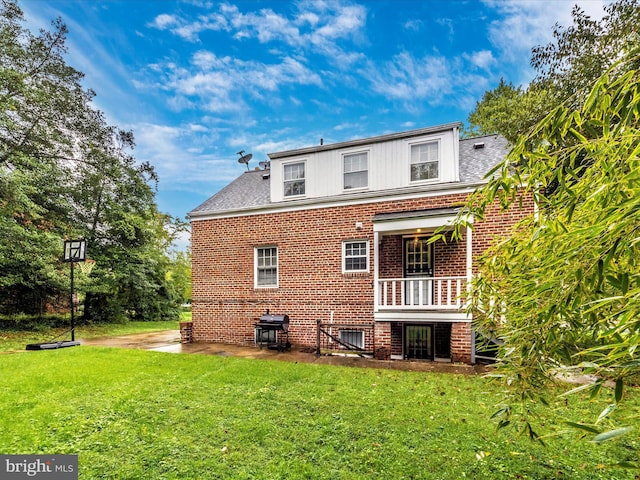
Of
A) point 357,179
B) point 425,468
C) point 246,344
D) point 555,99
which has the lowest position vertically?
point 246,344

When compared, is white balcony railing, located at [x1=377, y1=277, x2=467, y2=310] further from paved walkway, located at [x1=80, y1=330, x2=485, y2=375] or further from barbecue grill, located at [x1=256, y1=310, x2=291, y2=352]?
barbecue grill, located at [x1=256, y1=310, x2=291, y2=352]

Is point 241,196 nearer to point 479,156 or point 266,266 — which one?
point 266,266

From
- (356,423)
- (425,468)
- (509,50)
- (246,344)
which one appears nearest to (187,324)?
(246,344)

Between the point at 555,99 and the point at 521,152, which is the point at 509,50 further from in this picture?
the point at 521,152

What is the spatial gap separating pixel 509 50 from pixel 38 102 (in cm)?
1812

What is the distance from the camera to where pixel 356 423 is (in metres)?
4.37

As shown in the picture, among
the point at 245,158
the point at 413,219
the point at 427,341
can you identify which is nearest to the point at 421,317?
the point at 427,341

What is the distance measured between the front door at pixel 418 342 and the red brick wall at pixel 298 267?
53 centimetres

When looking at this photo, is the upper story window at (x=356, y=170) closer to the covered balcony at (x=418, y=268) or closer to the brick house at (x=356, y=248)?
the brick house at (x=356, y=248)

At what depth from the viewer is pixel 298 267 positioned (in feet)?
33.9

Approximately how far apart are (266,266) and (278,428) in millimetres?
6963

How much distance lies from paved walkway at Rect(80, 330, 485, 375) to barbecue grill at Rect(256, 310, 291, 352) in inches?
12.3

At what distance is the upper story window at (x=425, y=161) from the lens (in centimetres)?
924

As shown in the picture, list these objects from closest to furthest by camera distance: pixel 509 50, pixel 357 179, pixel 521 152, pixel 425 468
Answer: pixel 521 152, pixel 425 468, pixel 357 179, pixel 509 50
